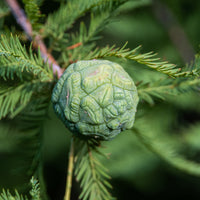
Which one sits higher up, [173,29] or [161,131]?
[173,29]

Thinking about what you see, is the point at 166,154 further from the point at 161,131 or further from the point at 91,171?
the point at 161,131

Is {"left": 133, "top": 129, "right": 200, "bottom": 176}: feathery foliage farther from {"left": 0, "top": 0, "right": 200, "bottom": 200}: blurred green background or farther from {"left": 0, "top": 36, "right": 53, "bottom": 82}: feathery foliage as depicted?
{"left": 0, "top": 0, "right": 200, "bottom": 200}: blurred green background

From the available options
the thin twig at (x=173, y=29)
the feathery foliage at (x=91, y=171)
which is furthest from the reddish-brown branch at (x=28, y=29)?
the thin twig at (x=173, y=29)

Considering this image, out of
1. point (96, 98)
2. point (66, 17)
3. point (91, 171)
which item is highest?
point (66, 17)

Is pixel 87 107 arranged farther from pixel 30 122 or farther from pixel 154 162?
pixel 154 162

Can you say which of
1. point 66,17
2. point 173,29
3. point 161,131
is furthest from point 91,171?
point 173,29

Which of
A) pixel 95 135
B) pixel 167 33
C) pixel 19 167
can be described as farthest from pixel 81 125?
pixel 167 33

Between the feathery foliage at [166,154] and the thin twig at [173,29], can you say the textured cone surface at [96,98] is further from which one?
the thin twig at [173,29]
